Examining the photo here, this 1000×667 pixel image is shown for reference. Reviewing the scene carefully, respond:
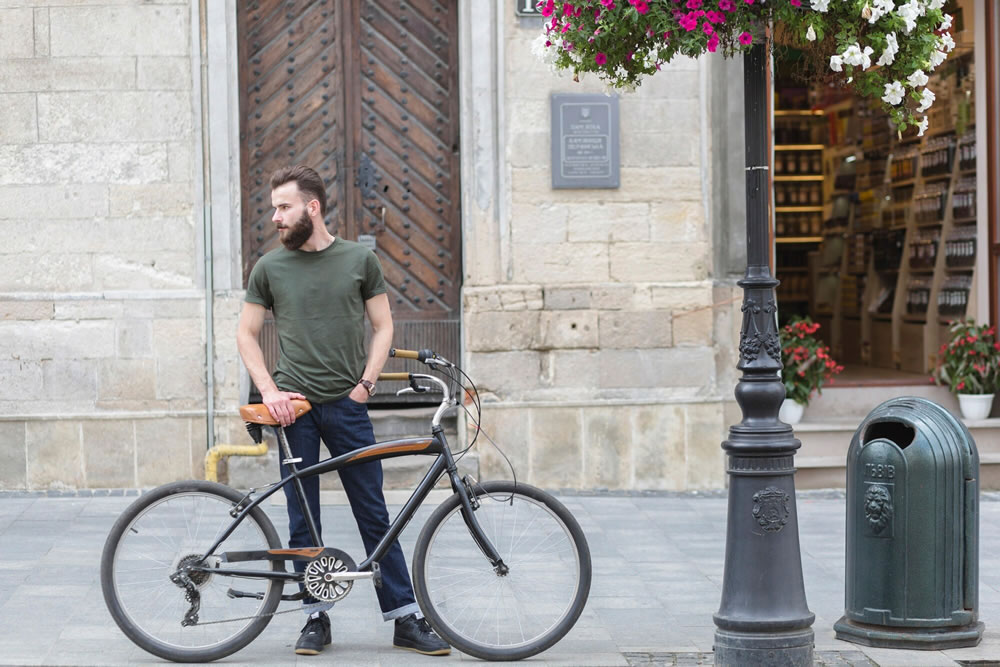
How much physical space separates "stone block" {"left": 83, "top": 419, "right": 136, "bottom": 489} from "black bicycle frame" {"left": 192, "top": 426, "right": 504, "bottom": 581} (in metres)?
4.27

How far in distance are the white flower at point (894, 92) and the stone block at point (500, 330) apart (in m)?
4.75

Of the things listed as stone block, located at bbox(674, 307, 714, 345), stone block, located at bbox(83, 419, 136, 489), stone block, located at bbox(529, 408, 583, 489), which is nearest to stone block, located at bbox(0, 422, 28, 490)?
stone block, located at bbox(83, 419, 136, 489)

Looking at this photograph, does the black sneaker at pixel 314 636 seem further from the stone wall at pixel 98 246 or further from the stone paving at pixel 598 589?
the stone wall at pixel 98 246

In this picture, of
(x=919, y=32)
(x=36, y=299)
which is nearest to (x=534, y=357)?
(x=36, y=299)

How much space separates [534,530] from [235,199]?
4.84m

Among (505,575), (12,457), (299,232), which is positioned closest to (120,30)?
(12,457)

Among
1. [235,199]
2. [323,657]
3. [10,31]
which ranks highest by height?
[10,31]

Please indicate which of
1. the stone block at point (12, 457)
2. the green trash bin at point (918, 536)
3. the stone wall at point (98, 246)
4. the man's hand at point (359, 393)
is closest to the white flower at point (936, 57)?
the green trash bin at point (918, 536)

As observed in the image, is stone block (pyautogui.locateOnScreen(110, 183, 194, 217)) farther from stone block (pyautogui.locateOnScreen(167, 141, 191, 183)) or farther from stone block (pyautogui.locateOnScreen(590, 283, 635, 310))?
stone block (pyautogui.locateOnScreen(590, 283, 635, 310))

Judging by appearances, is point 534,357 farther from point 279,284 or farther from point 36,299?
point 279,284

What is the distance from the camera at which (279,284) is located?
550cm

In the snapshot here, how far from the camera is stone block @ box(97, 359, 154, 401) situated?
30.9ft

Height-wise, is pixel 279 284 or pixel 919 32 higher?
pixel 919 32

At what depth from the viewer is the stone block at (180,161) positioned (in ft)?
31.0
